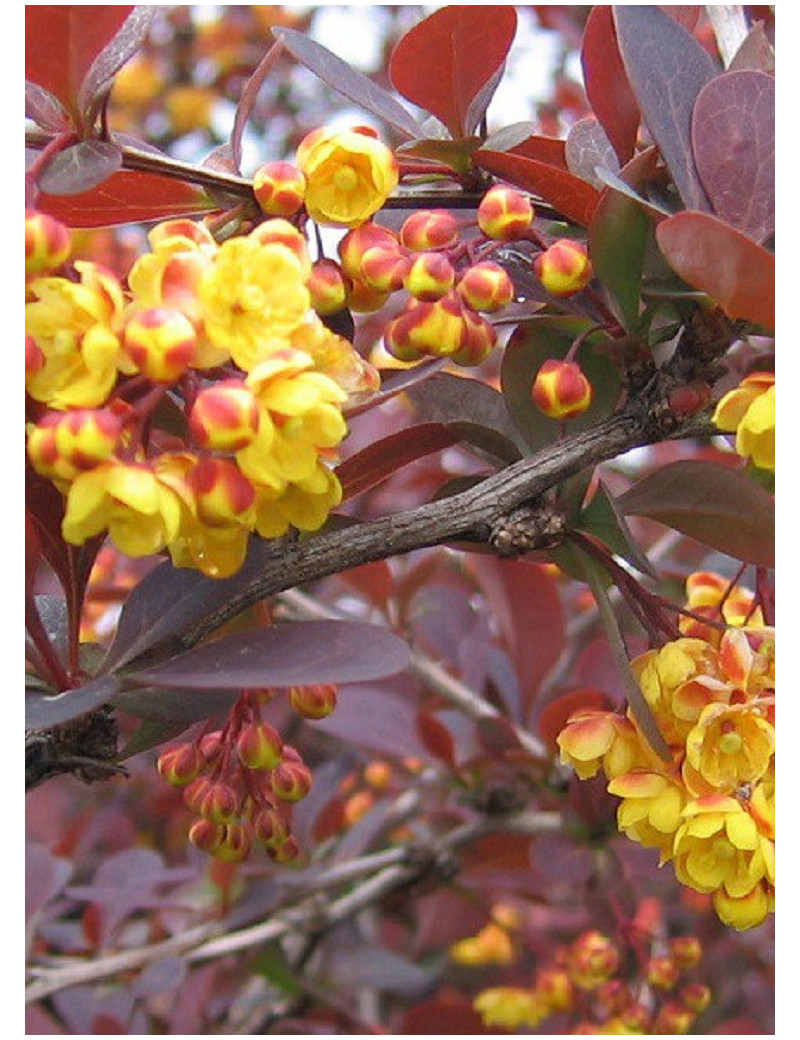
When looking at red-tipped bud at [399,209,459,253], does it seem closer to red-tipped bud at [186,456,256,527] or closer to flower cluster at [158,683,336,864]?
red-tipped bud at [186,456,256,527]

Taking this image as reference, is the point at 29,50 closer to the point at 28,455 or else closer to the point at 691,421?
the point at 28,455

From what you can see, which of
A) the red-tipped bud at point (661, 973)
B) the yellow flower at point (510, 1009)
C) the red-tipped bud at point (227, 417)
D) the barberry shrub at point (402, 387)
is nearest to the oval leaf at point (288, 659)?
the barberry shrub at point (402, 387)

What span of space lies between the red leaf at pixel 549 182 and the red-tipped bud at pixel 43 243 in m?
0.33

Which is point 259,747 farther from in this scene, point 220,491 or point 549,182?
point 549,182

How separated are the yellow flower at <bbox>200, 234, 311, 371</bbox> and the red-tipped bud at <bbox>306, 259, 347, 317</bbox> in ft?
0.35

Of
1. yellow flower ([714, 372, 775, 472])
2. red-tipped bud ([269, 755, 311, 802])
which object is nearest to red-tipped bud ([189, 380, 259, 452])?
yellow flower ([714, 372, 775, 472])

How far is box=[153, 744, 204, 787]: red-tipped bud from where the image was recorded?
105 centimetres

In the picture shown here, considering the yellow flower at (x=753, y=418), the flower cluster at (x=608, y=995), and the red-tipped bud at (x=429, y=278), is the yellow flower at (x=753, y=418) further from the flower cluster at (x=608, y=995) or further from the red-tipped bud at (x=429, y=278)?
the flower cluster at (x=608, y=995)

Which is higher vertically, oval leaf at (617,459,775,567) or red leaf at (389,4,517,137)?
red leaf at (389,4,517,137)

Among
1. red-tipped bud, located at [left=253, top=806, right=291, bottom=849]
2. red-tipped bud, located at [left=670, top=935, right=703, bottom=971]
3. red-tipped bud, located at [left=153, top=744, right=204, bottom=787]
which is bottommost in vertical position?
red-tipped bud, located at [left=670, top=935, right=703, bottom=971]

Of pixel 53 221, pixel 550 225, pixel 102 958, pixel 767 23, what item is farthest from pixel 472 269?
pixel 102 958

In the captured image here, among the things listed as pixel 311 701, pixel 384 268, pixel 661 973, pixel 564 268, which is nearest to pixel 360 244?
pixel 384 268

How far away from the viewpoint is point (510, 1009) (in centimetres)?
185

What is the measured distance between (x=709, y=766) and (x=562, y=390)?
280mm
